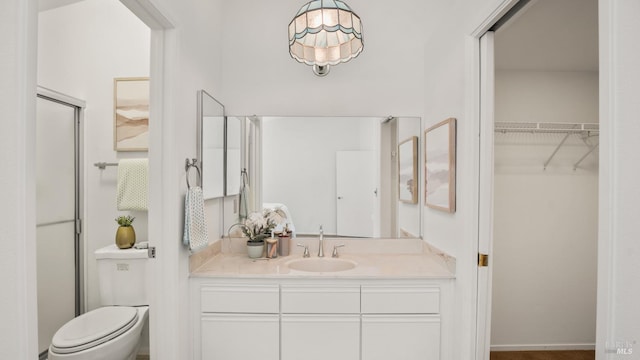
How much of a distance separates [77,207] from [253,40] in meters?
1.86

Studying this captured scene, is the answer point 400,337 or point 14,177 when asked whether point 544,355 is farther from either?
point 14,177

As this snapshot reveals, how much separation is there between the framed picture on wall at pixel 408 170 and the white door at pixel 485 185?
76cm

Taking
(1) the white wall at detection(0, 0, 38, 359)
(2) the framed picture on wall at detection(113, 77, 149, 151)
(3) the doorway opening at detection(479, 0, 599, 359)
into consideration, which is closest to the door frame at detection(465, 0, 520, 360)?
(3) the doorway opening at detection(479, 0, 599, 359)

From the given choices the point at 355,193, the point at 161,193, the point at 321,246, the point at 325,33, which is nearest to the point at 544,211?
the point at 355,193

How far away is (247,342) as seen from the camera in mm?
1884

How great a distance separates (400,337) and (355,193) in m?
1.03

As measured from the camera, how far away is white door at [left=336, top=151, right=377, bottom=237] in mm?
2498

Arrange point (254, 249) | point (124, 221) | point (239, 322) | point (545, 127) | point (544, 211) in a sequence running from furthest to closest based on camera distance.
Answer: point (544, 211) → point (545, 127) → point (124, 221) → point (254, 249) → point (239, 322)

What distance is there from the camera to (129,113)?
250cm

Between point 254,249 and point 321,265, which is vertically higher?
point 254,249

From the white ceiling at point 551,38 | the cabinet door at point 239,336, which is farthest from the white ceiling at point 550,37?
the cabinet door at point 239,336

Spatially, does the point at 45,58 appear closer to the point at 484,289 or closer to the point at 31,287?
the point at 31,287

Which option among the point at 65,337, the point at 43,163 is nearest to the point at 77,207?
the point at 43,163
